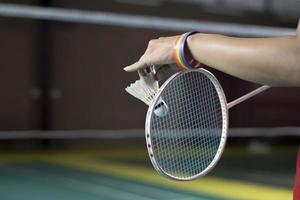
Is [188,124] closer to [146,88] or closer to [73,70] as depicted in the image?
[146,88]

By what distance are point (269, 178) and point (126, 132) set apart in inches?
178

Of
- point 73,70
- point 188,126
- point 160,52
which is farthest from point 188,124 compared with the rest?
point 73,70

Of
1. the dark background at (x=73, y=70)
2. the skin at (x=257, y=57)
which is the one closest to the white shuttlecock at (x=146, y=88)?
the skin at (x=257, y=57)

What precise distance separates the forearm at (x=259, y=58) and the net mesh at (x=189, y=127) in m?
0.50

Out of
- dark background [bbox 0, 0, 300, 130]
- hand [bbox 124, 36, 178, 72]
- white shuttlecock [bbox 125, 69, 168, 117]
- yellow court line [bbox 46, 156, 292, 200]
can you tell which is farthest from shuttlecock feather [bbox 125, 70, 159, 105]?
dark background [bbox 0, 0, 300, 130]

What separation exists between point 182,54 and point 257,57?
199 millimetres

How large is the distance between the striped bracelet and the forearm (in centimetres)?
8

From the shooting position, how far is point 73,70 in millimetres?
9586

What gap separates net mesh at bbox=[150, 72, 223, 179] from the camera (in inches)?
53.1

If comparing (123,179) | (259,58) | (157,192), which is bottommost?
(259,58)

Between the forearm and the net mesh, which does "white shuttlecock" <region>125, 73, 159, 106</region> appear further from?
the forearm

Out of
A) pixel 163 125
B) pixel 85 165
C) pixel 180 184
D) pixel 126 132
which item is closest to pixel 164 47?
pixel 163 125

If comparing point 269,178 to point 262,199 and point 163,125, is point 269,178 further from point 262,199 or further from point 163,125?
point 163,125

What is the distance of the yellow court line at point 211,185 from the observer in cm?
475
